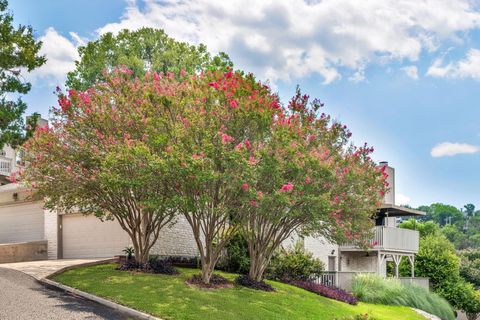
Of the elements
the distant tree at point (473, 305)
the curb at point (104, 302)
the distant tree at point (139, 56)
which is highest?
the distant tree at point (139, 56)

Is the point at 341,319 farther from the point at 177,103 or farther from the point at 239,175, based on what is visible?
the point at 177,103

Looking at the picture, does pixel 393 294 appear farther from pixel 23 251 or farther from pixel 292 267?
pixel 23 251

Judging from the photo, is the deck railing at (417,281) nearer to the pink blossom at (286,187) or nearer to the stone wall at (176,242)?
the stone wall at (176,242)

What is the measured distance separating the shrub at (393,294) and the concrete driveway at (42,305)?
12.7m

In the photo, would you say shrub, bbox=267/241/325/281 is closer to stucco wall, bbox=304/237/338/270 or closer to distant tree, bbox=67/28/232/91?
stucco wall, bbox=304/237/338/270

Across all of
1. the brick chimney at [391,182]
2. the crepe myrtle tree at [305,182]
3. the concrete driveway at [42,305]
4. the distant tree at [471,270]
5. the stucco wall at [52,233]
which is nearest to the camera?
the concrete driveway at [42,305]

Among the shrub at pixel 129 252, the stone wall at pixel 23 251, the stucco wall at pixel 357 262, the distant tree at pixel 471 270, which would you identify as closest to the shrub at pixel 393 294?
the stucco wall at pixel 357 262

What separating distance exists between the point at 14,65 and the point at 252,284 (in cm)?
1126

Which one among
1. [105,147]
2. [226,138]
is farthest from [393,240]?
[105,147]

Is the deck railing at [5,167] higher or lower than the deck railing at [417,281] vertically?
higher

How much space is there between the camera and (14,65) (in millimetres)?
18984

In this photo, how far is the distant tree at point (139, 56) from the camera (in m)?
29.8

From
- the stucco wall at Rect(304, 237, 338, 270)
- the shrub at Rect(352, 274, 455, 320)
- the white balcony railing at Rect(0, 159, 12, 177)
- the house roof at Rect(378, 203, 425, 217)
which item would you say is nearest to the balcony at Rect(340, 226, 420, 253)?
the stucco wall at Rect(304, 237, 338, 270)

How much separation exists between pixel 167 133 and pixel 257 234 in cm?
518
